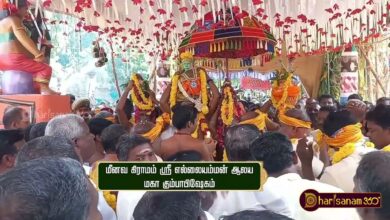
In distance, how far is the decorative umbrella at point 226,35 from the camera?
15.3 ft

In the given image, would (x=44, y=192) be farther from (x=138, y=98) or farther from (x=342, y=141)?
(x=138, y=98)

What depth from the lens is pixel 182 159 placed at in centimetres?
202

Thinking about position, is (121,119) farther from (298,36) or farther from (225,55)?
(298,36)

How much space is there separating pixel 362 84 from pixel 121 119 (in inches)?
280

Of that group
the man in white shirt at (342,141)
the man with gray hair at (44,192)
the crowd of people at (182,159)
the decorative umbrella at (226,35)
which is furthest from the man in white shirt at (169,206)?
the decorative umbrella at (226,35)

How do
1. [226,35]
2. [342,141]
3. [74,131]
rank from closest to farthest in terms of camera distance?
[74,131], [342,141], [226,35]

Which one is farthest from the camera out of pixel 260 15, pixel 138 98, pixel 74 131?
pixel 260 15

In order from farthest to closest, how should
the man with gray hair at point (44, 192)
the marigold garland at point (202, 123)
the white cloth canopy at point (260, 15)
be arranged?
the white cloth canopy at point (260, 15) < the marigold garland at point (202, 123) < the man with gray hair at point (44, 192)

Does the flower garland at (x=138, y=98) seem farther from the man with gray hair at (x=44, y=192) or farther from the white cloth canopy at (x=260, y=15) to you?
the man with gray hair at (x=44, y=192)

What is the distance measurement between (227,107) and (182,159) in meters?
2.16

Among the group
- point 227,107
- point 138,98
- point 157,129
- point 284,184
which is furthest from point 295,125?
point 138,98

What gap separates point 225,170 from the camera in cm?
117

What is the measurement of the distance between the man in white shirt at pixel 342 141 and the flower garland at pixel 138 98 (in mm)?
2082

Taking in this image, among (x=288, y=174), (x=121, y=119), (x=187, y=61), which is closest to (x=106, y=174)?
(x=288, y=174)
